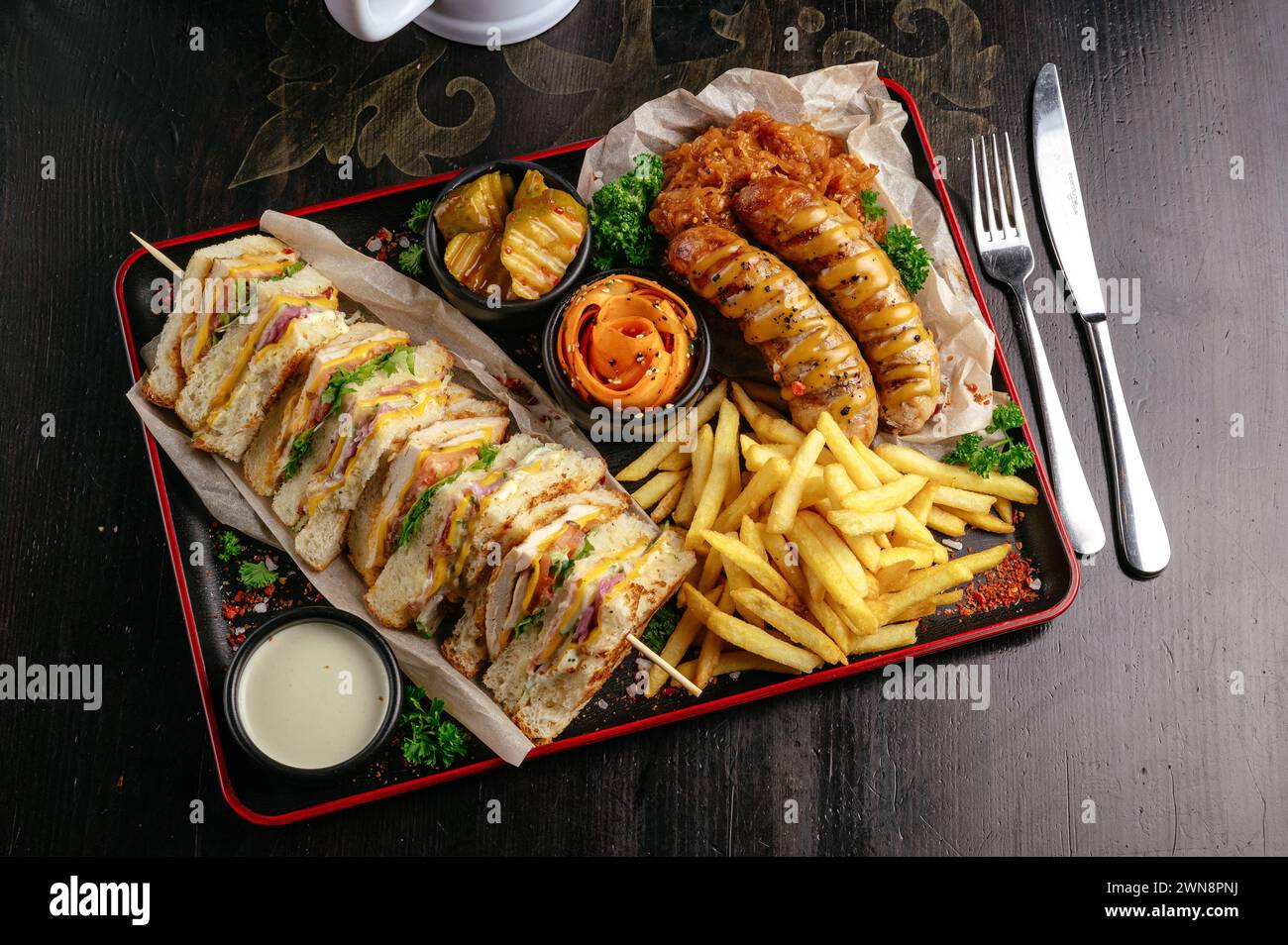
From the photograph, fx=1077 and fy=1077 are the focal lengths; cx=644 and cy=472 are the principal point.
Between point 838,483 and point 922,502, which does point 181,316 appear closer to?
point 838,483

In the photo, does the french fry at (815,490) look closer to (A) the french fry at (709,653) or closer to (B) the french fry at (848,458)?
(B) the french fry at (848,458)

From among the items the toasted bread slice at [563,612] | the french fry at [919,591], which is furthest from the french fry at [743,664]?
the toasted bread slice at [563,612]

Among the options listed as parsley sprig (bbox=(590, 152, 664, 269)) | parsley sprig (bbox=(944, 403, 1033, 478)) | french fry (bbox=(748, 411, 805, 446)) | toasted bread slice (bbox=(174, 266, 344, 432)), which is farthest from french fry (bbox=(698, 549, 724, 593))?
toasted bread slice (bbox=(174, 266, 344, 432))

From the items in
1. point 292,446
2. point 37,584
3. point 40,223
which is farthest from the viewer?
point 40,223

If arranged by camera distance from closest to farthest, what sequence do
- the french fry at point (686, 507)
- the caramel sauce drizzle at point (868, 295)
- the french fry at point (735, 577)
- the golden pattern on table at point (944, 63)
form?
the french fry at point (735, 577), the caramel sauce drizzle at point (868, 295), the french fry at point (686, 507), the golden pattern on table at point (944, 63)

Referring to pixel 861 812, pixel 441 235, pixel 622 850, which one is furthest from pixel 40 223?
pixel 861 812

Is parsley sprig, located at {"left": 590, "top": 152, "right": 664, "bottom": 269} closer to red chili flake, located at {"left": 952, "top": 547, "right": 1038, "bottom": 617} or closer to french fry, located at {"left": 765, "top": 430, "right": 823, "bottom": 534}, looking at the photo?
french fry, located at {"left": 765, "top": 430, "right": 823, "bottom": 534}

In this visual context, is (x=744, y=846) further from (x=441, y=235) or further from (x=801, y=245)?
(x=441, y=235)
